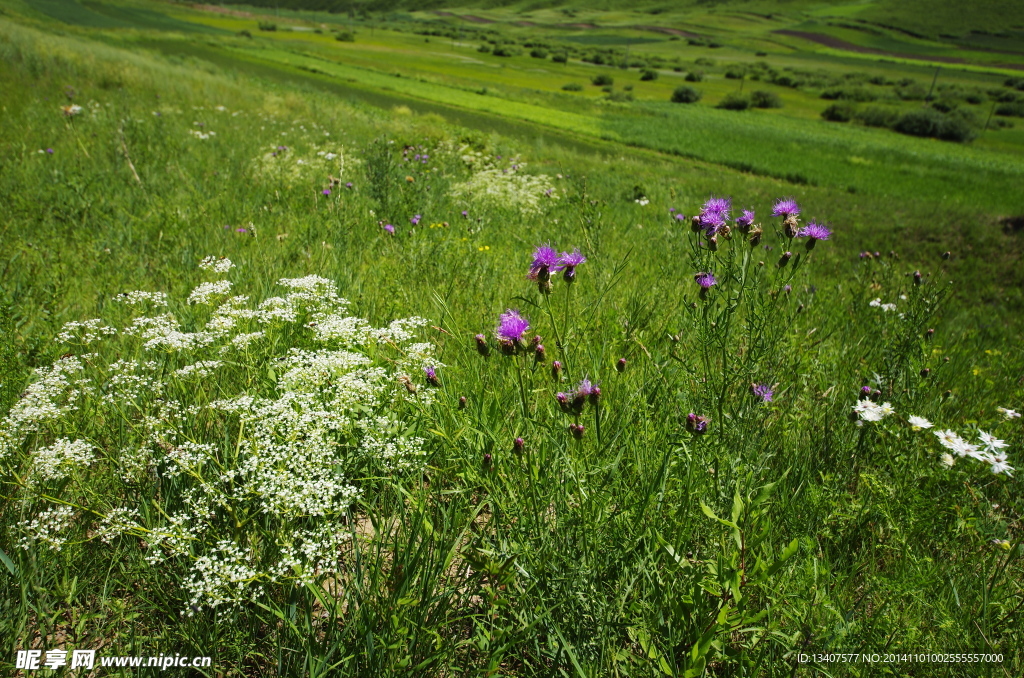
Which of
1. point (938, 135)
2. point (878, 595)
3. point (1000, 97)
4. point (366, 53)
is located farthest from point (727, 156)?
point (1000, 97)

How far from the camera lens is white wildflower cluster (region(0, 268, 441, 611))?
1546 millimetres

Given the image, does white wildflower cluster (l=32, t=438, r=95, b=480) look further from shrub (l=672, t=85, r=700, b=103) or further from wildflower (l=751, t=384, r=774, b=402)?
shrub (l=672, t=85, r=700, b=103)

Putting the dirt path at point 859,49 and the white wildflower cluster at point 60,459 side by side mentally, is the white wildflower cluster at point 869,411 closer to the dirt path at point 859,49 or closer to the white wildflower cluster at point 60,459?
the white wildflower cluster at point 60,459

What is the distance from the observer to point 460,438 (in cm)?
200

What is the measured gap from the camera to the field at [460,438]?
151cm

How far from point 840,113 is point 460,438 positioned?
62338mm

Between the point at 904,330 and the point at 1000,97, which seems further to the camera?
the point at 1000,97

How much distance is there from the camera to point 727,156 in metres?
25.8

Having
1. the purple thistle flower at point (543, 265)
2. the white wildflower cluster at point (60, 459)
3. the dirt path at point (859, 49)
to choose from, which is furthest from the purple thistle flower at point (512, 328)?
the dirt path at point (859, 49)

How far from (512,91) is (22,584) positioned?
1895 inches

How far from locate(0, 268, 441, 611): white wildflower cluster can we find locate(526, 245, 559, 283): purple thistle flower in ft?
1.84

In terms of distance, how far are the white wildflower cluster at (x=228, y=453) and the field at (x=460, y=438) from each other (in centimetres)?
2

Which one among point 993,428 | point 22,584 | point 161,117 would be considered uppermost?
point 161,117

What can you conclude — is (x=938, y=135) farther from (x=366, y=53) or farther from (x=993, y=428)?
(x=366, y=53)
